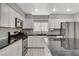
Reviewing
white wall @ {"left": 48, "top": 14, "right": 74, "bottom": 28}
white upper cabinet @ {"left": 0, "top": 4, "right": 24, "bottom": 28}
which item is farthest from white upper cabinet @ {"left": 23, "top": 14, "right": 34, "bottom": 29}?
white upper cabinet @ {"left": 0, "top": 4, "right": 24, "bottom": 28}

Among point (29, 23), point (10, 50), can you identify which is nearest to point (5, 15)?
point (10, 50)

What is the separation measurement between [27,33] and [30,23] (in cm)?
40

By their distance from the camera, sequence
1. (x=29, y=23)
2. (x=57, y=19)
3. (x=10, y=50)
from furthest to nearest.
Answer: (x=57, y=19)
(x=29, y=23)
(x=10, y=50)

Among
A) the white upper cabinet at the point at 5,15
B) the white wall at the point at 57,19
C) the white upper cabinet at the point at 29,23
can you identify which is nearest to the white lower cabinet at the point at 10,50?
the white upper cabinet at the point at 5,15

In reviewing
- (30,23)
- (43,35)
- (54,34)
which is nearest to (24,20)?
(30,23)

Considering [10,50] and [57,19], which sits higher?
[57,19]

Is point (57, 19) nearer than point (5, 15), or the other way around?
point (5, 15)

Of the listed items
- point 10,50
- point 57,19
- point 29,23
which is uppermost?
point 57,19

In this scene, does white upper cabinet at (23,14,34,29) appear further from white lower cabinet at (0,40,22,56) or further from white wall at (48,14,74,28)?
white lower cabinet at (0,40,22,56)

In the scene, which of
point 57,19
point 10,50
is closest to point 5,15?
point 10,50

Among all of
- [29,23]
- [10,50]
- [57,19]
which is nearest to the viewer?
[10,50]

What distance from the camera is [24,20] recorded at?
3521 millimetres

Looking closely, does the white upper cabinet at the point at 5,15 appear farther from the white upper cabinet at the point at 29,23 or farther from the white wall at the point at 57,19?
the white wall at the point at 57,19

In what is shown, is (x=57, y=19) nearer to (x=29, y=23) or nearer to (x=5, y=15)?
(x=29, y=23)
